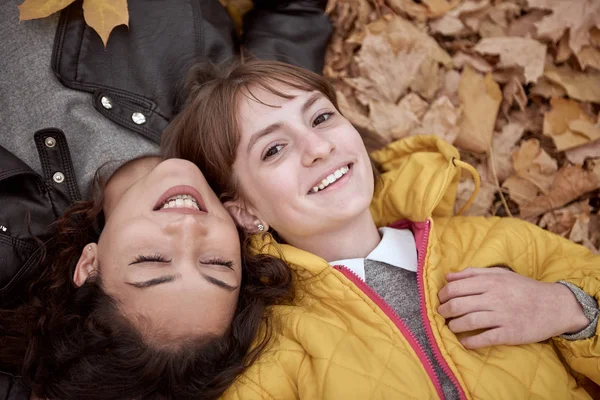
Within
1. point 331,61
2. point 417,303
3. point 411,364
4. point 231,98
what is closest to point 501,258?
point 417,303

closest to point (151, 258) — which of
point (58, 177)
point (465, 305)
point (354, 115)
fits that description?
point (58, 177)

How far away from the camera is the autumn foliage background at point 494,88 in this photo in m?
2.79

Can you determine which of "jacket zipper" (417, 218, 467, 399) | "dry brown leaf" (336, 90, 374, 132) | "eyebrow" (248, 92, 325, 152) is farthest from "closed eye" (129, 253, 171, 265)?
"dry brown leaf" (336, 90, 374, 132)

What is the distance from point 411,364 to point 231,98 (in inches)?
50.3

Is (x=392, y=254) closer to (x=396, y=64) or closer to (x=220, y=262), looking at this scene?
(x=220, y=262)

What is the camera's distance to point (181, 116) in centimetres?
246

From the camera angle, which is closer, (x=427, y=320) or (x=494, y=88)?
(x=427, y=320)

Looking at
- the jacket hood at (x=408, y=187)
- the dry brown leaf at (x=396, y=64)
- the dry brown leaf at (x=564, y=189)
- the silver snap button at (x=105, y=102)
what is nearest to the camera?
the jacket hood at (x=408, y=187)

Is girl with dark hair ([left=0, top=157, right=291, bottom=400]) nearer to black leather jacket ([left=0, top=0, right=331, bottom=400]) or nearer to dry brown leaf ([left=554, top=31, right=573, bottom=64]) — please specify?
black leather jacket ([left=0, top=0, right=331, bottom=400])

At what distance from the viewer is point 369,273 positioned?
222 cm

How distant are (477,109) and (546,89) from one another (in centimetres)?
40

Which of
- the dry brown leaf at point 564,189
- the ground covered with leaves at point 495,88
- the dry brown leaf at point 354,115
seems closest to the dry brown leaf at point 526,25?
the ground covered with leaves at point 495,88

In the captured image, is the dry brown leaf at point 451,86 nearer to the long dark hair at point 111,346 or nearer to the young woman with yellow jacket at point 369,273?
the young woman with yellow jacket at point 369,273

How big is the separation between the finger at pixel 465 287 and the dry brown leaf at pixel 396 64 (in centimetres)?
128
